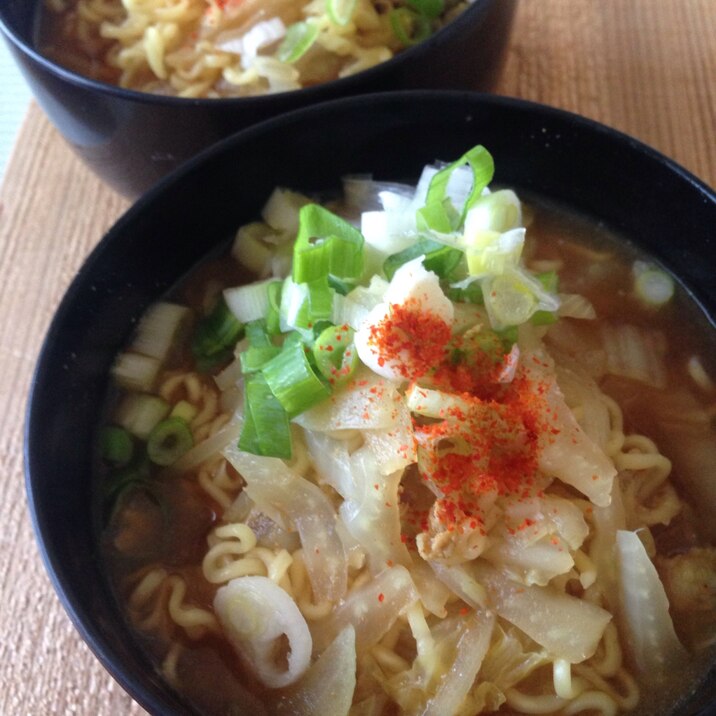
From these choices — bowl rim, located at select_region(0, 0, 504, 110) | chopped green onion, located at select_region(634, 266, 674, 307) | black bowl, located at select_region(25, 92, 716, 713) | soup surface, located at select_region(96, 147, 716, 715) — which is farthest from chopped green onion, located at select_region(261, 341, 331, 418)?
chopped green onion, located at select_region(634, 266, 674, 307)

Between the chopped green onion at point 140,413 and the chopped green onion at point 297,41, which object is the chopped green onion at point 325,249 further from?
the chopped green onion at point 297,41

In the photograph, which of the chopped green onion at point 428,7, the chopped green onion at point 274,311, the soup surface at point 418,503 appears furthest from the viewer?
the chopped green onion at point 428,7

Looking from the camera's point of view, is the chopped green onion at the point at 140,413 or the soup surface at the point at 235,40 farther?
the soup surface at the point at 235,40

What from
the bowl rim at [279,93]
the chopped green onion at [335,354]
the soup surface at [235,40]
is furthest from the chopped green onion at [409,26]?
the chopped green onion at [335,354]

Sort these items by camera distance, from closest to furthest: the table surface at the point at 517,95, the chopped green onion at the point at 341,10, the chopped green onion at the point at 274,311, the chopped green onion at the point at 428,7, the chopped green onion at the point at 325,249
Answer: the chopped green onion at the point at 325,249, the chopped green onion at the point at 274,311, the table surface at the point at 517,95, the chopped green onion at the point at 341,10, the chopped green onion at the point at 428,7

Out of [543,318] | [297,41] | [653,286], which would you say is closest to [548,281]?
[543,318]

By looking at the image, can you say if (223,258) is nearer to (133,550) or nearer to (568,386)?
(133,550)

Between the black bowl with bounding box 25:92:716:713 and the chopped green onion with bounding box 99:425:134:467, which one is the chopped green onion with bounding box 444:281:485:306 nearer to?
the black bowl with bounding box 25:92:716:713
